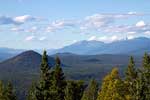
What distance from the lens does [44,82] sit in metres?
45.2

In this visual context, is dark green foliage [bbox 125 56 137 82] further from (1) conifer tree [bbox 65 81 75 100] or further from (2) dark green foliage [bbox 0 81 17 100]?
(2) dark green foliage [bbox 0 81 17 100]

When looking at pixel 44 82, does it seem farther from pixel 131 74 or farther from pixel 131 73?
pixel 131 73

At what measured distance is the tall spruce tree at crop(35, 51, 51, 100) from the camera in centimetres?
4462

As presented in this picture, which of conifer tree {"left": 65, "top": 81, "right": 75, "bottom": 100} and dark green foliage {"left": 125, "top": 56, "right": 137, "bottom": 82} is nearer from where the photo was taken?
dark green foliage {"left": 125, "top": 56, "right": 137, "bottom": 82}

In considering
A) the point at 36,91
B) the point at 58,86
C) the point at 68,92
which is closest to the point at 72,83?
the point at 68,92

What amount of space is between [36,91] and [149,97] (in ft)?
79.0

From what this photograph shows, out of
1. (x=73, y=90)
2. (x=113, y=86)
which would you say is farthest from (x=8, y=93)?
(x=113, y=86)

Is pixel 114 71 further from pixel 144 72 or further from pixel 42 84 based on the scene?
pixel 144 72

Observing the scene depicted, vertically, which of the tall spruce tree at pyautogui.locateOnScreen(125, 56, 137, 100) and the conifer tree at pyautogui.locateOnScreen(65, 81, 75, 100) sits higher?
the tall spruce tree at pyautogui.locateOnScreen(125, 56, 137, 100)

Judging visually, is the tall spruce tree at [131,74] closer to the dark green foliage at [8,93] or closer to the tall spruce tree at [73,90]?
the tall spruce tree at [73,90]

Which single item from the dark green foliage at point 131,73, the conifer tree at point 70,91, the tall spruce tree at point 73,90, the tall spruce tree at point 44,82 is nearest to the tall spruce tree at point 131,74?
the dark green foliage at point 131,73

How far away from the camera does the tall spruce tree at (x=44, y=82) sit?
1757 inches

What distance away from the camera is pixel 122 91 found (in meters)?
51.3

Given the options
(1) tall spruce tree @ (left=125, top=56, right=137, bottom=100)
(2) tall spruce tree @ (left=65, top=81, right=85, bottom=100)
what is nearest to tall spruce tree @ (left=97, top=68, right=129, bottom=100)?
(1) tall spruce tree @ (left=125, top=56, right=137, bottom=100)
